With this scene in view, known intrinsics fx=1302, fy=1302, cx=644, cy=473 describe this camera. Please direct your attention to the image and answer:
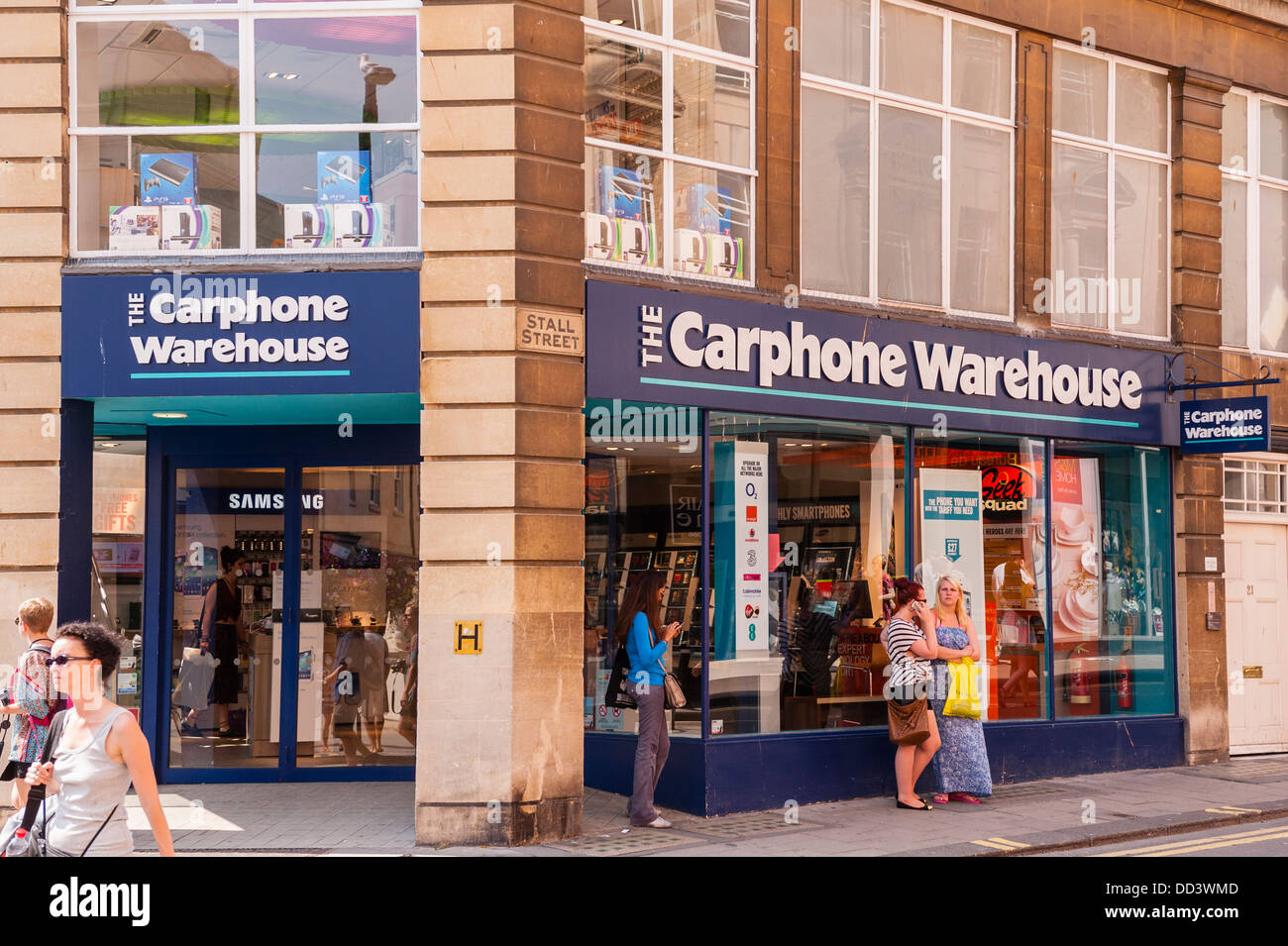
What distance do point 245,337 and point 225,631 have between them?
132 inches

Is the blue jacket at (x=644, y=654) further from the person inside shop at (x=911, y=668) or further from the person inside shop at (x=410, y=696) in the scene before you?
the person inside shop at (x=410, y=696)

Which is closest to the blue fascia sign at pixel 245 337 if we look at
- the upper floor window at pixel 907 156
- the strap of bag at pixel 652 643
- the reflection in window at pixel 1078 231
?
the strap of bag at pixel 652 643

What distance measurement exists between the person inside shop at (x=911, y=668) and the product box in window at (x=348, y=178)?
5.72 meters

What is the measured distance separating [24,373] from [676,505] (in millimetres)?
5351

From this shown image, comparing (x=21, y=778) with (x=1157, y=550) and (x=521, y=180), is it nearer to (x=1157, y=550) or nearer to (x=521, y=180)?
(x=521, y=180)

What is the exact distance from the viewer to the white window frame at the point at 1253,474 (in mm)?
14836

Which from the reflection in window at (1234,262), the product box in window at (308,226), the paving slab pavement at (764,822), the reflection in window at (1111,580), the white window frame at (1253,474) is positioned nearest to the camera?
the paving slab pavement at (764,822)

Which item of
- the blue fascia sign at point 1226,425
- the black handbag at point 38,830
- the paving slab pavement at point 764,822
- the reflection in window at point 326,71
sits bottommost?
the paving slab pavement at point 764,822

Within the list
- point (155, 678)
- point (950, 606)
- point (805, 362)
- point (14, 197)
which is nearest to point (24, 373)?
point (14, 197)

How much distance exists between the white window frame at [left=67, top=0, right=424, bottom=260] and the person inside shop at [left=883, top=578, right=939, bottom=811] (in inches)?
205

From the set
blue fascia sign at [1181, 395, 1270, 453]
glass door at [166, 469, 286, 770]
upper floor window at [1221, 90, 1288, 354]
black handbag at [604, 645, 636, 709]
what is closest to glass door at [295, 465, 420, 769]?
glass door at [166, 469, 286, 770]

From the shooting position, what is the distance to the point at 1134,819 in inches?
422

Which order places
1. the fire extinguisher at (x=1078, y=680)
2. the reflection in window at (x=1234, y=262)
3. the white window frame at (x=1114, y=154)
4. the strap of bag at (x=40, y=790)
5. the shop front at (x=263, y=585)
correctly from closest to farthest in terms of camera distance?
the strap of bag at (x=40, y=790) < the shop front at (x=263, y=585) < the fire extinguisher at (x=1078, y=680) < the white window frame at (x=1114, y=154) < the reflection in window at (x=1234, y=262)

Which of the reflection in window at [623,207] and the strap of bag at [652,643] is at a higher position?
the reflection in window at [623,207]
